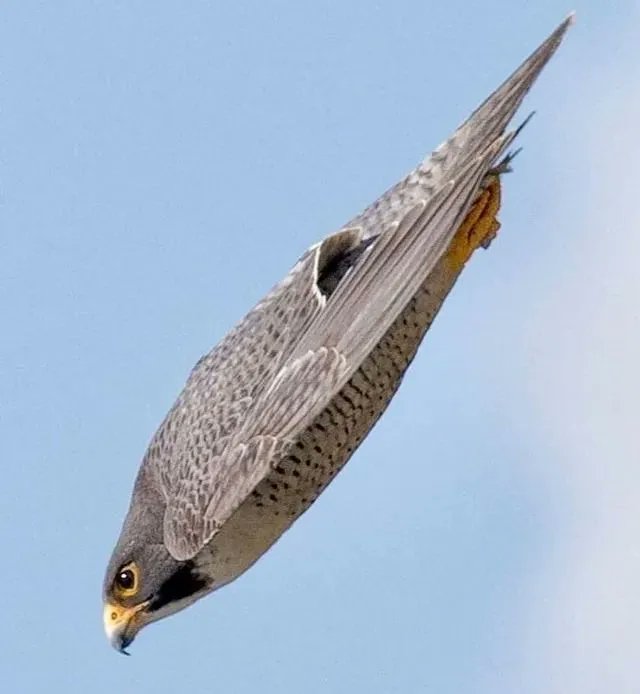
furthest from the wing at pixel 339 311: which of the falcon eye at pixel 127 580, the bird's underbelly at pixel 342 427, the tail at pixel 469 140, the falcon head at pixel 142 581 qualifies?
the falcon eye at pixel 127 580

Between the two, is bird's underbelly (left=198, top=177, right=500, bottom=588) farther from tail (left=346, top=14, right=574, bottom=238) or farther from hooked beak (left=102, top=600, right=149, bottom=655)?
hooked beak (left=102, top=600, right=149, bottom=655)

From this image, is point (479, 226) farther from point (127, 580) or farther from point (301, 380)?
point (127, 580)

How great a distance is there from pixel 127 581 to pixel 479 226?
3.08 metres

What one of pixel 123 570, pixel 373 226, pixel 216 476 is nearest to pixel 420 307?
pixel 373 226

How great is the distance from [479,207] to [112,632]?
3.37 metres

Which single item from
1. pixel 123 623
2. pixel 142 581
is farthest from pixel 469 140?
pixel 123 623

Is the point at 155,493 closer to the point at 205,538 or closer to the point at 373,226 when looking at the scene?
the point at 205,538

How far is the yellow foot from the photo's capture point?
11.0m

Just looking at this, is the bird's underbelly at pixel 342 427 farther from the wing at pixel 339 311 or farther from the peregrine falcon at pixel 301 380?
the wing at pixel 339 311

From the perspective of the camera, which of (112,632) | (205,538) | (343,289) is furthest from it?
(112,632)

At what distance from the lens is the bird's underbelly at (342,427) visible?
35.3ft

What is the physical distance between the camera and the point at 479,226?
11070mm

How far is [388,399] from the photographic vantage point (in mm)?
11219

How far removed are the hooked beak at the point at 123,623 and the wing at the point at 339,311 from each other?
0.75 meters
